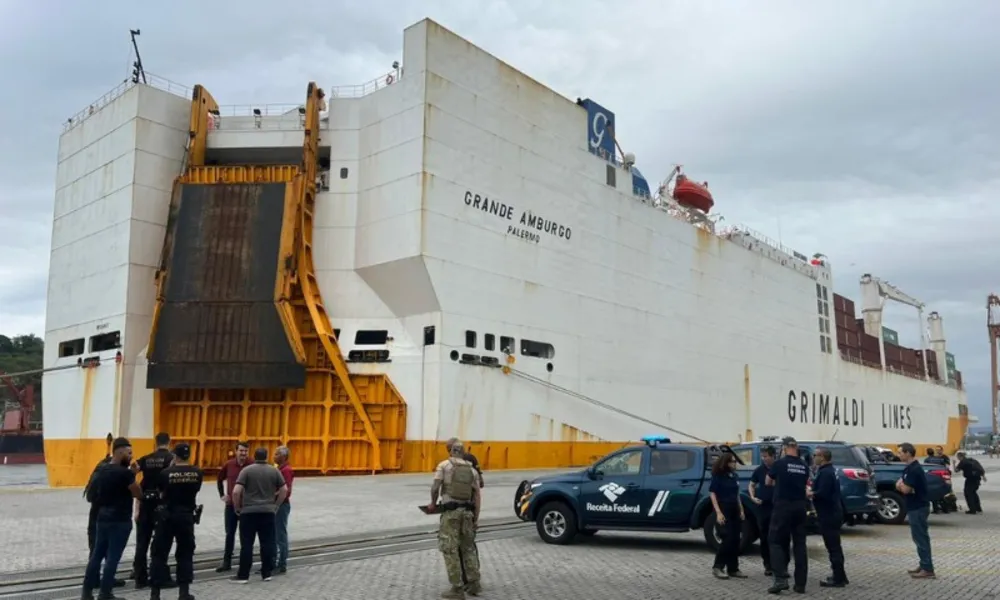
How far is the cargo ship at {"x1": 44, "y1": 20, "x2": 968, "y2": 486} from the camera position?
2538cm

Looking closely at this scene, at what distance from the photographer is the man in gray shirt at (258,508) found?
30.1ft

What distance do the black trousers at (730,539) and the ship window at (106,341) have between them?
2249 cm

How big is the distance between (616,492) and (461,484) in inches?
162

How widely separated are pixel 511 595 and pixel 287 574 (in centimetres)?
290

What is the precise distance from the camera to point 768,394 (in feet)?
144

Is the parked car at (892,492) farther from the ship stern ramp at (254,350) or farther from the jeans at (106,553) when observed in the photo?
the ship stern ramp at (254,350)

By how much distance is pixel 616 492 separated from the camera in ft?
38.8

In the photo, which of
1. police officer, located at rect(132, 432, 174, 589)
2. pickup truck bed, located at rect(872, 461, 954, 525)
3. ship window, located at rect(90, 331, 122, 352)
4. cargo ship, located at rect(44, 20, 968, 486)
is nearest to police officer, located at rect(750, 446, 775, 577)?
police officer, located at rect(132, 432, 174, 589)

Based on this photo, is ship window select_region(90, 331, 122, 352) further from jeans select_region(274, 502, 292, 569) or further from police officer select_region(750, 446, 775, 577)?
police officer select_region(750, 446, 775, 577)

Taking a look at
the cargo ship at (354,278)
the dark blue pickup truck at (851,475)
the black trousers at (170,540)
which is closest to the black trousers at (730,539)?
the dark blue pickup truck at (851,475)

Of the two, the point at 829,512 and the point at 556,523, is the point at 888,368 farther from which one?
the point at 829,512

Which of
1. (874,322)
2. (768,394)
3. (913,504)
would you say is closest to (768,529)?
(913,504)

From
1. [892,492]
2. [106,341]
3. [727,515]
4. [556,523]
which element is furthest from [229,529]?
[106,341]

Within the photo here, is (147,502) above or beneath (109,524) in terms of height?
above
